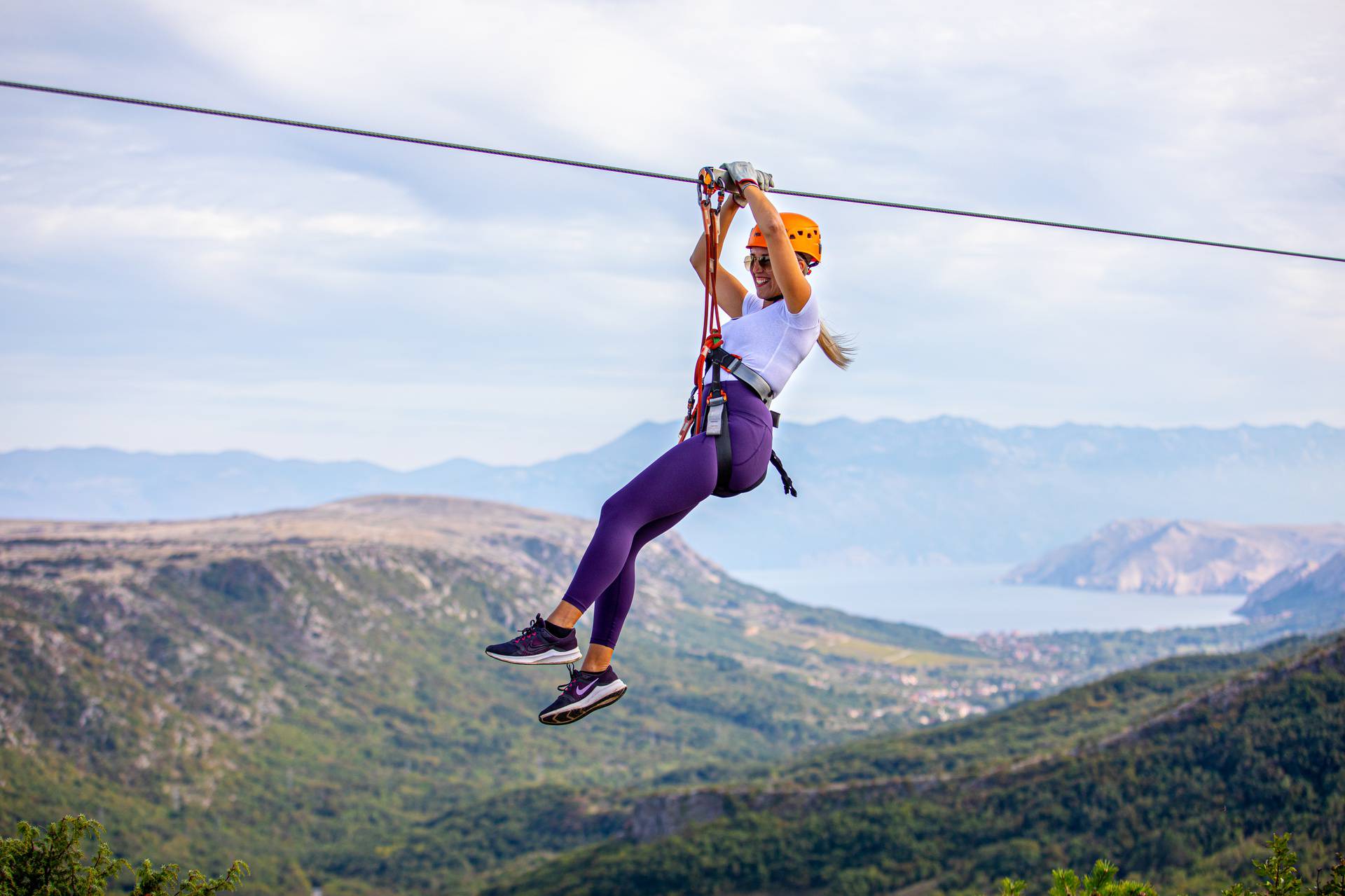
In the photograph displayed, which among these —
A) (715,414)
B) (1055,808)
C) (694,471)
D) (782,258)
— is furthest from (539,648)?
(1055,808)

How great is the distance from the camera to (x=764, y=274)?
6.76m

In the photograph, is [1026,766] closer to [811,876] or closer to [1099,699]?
[811,876]

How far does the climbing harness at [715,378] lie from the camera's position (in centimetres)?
627

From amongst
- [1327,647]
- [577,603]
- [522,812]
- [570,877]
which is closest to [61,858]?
[577,603]

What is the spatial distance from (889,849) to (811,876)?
7.14m

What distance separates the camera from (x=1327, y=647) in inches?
3002

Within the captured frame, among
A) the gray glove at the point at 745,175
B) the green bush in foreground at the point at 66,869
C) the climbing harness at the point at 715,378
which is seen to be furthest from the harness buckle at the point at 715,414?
the green bush in foreground at the point at 66,869

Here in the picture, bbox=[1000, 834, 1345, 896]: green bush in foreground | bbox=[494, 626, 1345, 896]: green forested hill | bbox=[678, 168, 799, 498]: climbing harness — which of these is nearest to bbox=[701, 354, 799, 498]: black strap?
Result: bbox=[678, 168, 799, 498]: climbing harness

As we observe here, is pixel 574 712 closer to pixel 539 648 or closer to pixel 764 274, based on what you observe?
pixel 539 648

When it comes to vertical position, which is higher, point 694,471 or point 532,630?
point 694,471

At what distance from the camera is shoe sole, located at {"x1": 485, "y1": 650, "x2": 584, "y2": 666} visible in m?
6.13

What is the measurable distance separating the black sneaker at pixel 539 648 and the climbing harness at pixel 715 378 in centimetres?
122

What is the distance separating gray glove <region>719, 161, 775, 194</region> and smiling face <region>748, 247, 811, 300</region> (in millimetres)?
398

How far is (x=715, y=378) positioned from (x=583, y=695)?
6.55ft
